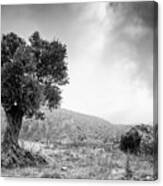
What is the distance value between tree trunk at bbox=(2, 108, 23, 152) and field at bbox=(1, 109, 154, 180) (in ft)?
0.14

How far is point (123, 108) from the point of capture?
4.11 meters

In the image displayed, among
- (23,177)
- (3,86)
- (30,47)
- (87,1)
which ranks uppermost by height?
(87,1)

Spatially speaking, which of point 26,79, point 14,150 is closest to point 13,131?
point 14,150

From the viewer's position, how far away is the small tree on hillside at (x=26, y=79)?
4.24 m

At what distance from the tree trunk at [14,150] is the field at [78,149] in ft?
0.12

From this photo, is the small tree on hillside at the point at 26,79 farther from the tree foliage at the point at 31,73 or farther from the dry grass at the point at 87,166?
the dry grass at the point at 87,166

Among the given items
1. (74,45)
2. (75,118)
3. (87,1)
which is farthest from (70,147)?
(87,1)

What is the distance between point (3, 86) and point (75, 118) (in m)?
0.57

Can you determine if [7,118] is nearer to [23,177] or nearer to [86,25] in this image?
[23,177]

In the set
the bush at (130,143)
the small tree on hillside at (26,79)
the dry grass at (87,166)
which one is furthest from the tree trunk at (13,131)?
the bush at (130,143)

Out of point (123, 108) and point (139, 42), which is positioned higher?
point (139, 42)

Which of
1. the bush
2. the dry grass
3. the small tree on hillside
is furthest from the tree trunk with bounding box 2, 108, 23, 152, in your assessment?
the bush

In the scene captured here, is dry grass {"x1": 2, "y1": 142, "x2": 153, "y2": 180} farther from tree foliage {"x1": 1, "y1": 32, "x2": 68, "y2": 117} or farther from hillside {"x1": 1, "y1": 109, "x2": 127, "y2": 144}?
tree foliage {"x1": 1, "y1": 32, "x2": 68, "y2": 117}

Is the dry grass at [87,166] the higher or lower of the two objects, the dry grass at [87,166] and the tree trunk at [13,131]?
the lower
